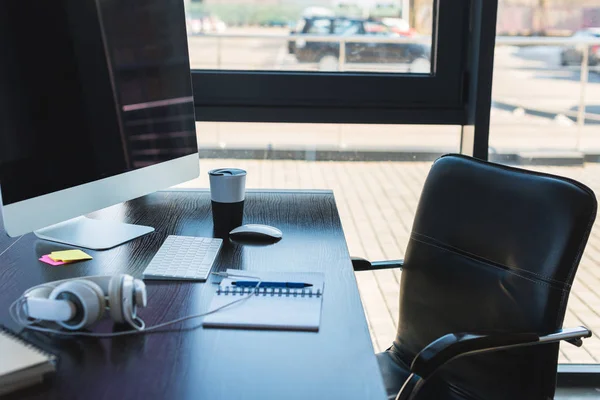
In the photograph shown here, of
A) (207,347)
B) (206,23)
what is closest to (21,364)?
(207,347)

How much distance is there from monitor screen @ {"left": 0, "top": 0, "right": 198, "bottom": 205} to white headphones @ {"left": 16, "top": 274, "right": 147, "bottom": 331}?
0.27 metres

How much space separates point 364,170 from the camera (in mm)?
2326

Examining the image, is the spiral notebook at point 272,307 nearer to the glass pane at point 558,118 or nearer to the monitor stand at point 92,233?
the monitor stand at point 92,233

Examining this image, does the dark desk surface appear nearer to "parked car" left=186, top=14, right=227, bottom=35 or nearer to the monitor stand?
the monitor stand

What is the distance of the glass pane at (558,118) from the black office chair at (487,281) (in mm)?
758

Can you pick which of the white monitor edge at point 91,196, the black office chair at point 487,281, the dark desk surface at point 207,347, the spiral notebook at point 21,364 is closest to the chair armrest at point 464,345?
the black office chair at point 487,281

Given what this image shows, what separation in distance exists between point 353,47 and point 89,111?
3.44 ft

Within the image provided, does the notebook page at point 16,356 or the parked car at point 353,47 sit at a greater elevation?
the parked car at point 353,47

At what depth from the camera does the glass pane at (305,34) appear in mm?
2154

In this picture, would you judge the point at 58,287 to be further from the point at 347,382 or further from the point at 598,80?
the point at 598,80

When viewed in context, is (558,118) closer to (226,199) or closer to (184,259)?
(226,199)

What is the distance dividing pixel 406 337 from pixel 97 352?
0.86 meters

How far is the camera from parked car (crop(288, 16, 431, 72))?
85.1 inches

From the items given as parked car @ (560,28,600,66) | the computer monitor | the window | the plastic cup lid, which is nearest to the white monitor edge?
the computer monitor
